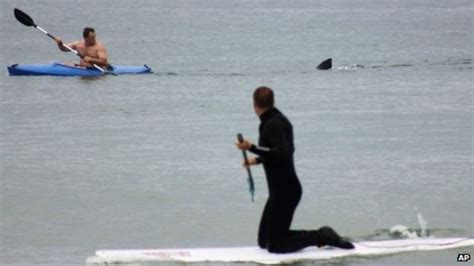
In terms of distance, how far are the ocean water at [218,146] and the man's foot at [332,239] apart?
225 mm

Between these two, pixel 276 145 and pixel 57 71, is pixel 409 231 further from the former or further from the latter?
pixel 57 71

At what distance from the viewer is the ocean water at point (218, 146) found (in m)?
11.7

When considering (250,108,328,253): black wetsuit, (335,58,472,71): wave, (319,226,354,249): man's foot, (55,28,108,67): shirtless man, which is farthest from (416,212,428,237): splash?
(335,58,472,71): wave

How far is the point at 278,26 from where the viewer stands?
4203 centimetres

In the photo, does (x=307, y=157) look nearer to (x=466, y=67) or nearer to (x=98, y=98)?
(x=98, y=98)

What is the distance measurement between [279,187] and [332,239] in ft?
2.23

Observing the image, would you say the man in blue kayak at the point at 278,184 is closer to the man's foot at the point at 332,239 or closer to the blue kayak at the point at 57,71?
the man's foot at the point at 332,239

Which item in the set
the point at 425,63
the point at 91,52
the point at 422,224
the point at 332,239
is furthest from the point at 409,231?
the point at 425,63

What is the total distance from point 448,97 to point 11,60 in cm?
1104

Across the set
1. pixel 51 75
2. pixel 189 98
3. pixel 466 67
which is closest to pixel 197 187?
pixel 189 98

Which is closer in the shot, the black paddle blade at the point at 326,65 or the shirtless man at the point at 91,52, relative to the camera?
the shirtless man at the point at 91,52

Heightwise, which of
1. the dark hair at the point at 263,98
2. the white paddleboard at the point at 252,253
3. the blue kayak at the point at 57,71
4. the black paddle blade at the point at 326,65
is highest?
the black paddle blade at the point at 326,65

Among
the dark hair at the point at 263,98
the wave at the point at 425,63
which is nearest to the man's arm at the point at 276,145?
the dark hair at the point at 263,98

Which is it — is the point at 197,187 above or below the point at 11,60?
below
